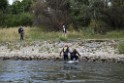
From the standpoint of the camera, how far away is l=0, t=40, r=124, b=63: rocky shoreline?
127 feet

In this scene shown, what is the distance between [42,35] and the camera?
2253 inches

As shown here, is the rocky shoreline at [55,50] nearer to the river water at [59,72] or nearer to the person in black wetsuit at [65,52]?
the river water at [59,72]

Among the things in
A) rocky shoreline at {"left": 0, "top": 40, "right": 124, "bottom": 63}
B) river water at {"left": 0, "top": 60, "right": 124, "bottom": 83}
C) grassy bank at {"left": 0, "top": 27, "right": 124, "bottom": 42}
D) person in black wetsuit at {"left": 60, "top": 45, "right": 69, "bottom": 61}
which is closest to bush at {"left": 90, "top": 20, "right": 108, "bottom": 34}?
grassy bank at {"left": 0, "top": 27, "right": 124, "bottom": 42}

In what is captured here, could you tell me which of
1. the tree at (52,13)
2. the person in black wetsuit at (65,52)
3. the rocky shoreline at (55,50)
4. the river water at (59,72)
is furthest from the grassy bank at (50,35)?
the person in black wetsuit at (65,52)

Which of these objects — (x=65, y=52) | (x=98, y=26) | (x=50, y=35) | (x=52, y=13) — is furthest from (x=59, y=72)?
(x=52, y=13)

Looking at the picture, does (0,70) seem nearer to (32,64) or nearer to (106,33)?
(32,64)

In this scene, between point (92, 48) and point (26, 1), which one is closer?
point (92, 48)

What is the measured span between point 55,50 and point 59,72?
13506 millimetres

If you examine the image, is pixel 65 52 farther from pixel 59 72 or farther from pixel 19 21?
pixel 19 21

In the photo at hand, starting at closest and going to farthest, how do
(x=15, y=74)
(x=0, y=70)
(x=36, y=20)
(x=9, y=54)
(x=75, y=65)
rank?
(x=15, y=74)
(x=0, y=70)
(x=75, y=65)
(x=9, y=54)
(x=36, y=20)

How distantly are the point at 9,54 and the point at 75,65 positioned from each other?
969 centimetres

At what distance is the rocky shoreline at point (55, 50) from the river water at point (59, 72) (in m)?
1.63

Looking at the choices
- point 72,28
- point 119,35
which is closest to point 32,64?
point 119,35

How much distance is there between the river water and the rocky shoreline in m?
1.63
